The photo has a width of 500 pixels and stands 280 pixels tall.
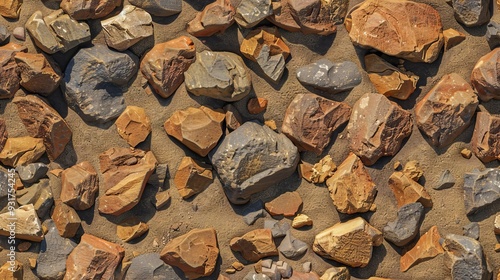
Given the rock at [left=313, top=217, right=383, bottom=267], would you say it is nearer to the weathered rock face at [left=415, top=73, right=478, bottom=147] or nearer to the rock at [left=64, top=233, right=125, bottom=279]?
the weathered rock face at [left=415, top=73, right=478, bottom=147]

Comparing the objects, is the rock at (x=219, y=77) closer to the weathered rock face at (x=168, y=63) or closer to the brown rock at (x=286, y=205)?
the weathered rock face at (x=168, y=63)

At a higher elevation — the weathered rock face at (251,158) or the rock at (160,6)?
the rock at (160,6)

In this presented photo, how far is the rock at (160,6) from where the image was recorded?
2861 millimetres

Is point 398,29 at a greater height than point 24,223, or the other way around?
point 398,29

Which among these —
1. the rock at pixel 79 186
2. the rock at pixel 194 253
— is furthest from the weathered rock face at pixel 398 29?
the rock at pixel 79 186

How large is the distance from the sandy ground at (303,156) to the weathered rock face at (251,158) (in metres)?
0.10

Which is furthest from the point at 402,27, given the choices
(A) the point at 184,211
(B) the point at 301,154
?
(A) the point at 184,211

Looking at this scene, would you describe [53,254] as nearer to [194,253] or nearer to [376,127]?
[194,253]

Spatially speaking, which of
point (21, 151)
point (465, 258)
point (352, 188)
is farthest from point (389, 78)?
point (21, 151)

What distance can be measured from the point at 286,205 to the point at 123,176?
0.76 meters

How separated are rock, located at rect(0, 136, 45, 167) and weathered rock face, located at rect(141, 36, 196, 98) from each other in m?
0.60

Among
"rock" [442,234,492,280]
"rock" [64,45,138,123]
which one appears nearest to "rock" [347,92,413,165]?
"rock" [442,234,492,280]

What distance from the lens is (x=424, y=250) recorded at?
2875mm

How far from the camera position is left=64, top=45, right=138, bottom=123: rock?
9.43ft
